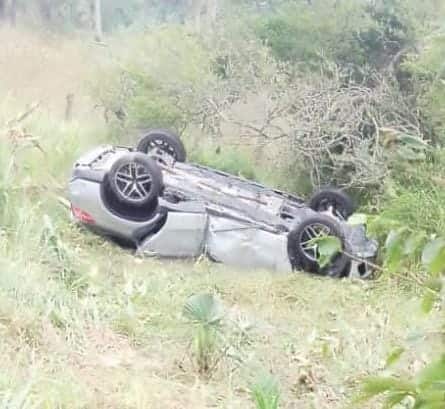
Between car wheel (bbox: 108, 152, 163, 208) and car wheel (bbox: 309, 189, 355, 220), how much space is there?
1.58 metres

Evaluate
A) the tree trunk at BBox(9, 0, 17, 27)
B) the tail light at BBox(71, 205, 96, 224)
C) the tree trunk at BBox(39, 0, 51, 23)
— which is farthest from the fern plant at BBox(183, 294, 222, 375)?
the tree trunk at BBox(39, 0, 51, 23)

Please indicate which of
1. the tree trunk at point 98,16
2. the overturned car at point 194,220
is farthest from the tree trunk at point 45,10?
the overturned car at point 194,220

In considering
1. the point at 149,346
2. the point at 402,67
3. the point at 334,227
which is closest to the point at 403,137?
the point at 149,346

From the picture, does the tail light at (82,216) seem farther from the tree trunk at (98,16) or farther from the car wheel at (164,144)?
the tree trunk at (98,16)

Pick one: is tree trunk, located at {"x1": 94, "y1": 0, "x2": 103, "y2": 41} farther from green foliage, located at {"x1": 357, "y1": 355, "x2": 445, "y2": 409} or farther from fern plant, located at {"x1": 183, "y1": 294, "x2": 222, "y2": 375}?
green foliage, located at {"x1": 357, "y1": 355, "x2": 445, "y2": 409}

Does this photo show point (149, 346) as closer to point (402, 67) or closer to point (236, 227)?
point (236, 227)

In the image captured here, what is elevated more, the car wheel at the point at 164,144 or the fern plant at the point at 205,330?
the fern plant at the point at 205,330

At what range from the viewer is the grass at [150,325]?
3357mm

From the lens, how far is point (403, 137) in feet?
3.66

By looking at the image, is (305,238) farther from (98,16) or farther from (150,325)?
(98,16)

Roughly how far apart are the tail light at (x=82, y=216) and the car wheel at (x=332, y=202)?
2.01 metres

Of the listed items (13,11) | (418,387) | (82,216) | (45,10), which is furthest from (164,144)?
(45,10)

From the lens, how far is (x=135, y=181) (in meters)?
6.29

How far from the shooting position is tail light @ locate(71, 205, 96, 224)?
631 centimetres
